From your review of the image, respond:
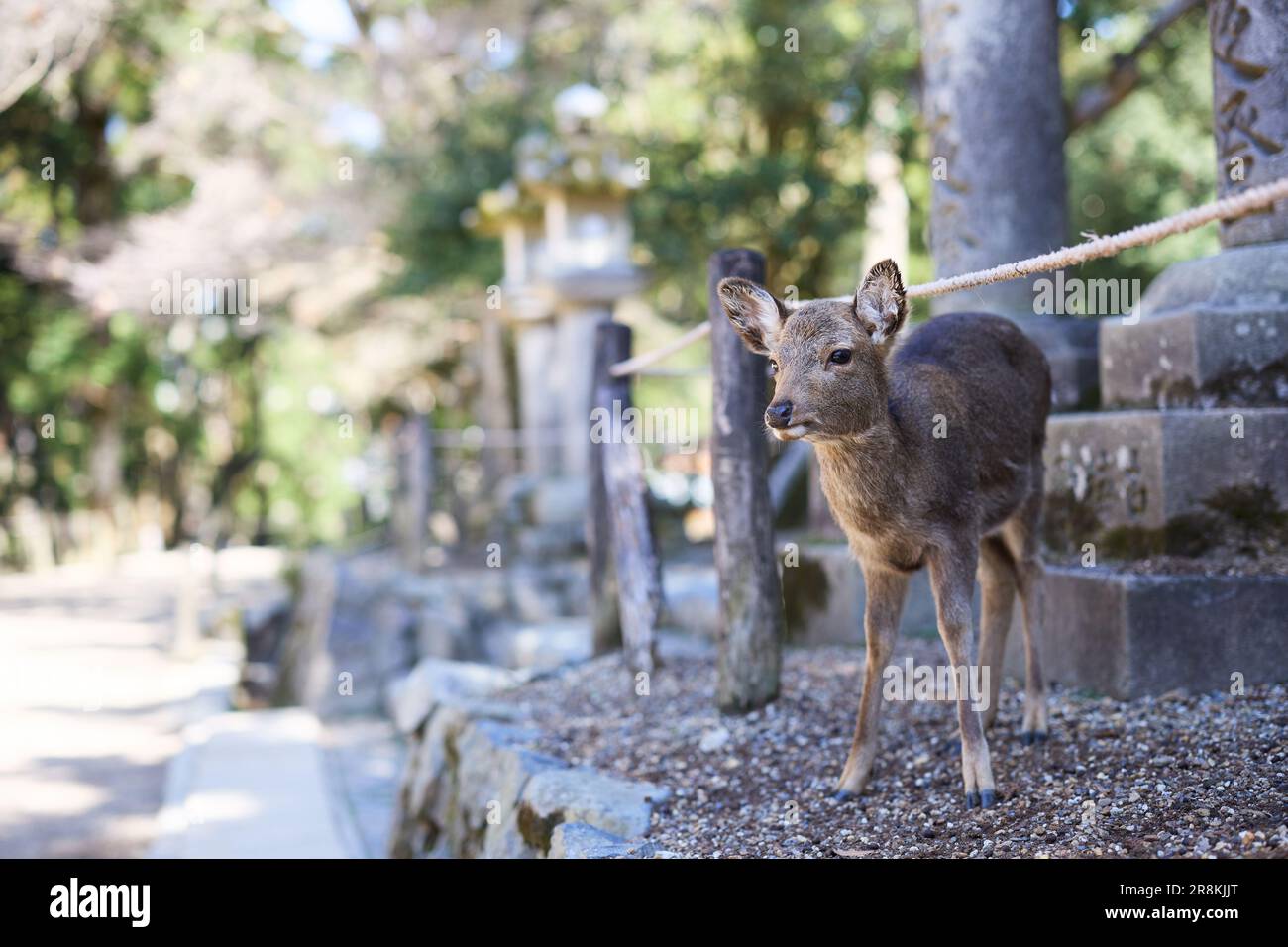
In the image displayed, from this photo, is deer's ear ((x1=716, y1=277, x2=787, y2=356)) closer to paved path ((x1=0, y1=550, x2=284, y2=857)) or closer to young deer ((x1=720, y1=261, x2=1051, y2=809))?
young deer ((x1=720, y1=261, x2=1051, y2=809))

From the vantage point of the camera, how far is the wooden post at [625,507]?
5.85m

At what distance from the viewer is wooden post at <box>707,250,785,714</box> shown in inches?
187

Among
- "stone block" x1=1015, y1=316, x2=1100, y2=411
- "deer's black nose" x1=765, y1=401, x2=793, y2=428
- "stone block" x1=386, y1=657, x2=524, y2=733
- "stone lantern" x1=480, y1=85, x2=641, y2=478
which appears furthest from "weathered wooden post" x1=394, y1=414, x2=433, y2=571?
"deer's black nose" x1=765, y1=401, x2=793, y2=428

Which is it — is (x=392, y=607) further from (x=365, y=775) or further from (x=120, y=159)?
(x=120, y=159)

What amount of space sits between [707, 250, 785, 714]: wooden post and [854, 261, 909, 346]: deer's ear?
4.27 ft

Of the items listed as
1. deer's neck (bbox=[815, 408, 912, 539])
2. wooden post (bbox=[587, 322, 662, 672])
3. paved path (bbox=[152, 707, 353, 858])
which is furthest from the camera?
wooden post (bbox=[587, 322, 662, 672])

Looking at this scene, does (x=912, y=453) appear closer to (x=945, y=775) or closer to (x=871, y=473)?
(x=871, y=473)

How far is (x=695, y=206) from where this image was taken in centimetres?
1230

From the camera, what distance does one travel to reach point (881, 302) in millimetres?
3453

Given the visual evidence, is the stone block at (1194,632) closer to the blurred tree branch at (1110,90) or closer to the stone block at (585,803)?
the stone block at (585,803)

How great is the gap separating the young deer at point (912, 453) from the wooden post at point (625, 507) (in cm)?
202

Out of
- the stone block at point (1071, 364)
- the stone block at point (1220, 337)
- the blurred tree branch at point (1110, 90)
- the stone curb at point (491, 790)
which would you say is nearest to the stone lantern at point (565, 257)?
the blurred tree branch at point (1110, 90)
